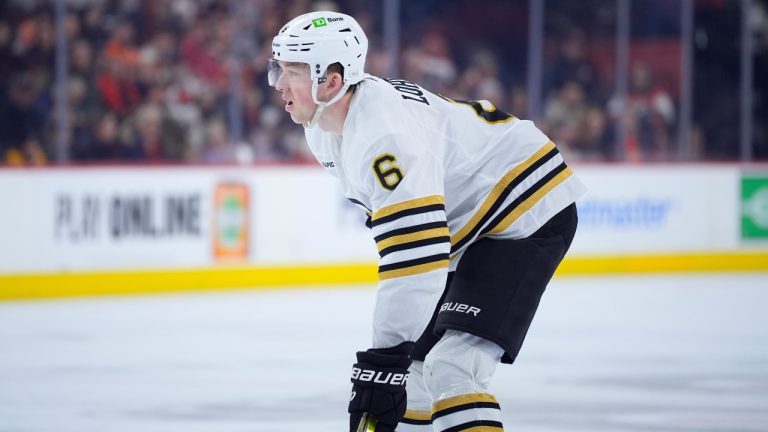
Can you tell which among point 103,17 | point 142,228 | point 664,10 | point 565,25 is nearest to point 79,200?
point 142,228

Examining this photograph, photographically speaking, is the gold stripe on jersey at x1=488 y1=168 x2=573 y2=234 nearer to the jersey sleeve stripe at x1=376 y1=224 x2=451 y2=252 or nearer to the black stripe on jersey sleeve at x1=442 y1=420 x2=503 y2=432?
the jersey sleeve stripe at x1=376 y1=224 x2=451 y2=252

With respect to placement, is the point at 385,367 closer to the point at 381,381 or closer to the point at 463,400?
the point at 381,381

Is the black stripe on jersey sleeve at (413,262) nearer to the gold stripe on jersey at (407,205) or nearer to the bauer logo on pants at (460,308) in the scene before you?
the gold stripe on jersey at (407,205)

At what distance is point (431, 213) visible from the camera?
265cm

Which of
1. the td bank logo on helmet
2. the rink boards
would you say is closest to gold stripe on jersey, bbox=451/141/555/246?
the td bank logo on helmet

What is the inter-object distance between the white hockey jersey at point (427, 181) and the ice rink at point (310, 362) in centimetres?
139

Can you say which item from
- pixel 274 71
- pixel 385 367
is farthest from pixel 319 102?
pixel 385 367

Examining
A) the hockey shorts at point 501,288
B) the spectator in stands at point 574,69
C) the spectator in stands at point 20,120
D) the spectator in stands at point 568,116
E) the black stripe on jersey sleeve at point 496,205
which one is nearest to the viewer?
the hockey shorts at point 501,288

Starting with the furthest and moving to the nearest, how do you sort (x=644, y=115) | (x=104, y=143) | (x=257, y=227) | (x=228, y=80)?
(x=644, y=115) → (x=228, y=80) → (x=257, y=227) → (x=104, y=143)

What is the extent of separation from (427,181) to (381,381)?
42cm

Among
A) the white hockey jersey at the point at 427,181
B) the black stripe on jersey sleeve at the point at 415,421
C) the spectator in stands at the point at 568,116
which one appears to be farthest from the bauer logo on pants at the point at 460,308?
the spectator in stands at the point at 568,116

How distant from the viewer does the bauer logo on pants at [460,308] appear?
113 inches

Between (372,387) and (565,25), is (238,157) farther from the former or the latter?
(372,387)

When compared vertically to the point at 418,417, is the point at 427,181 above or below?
above
